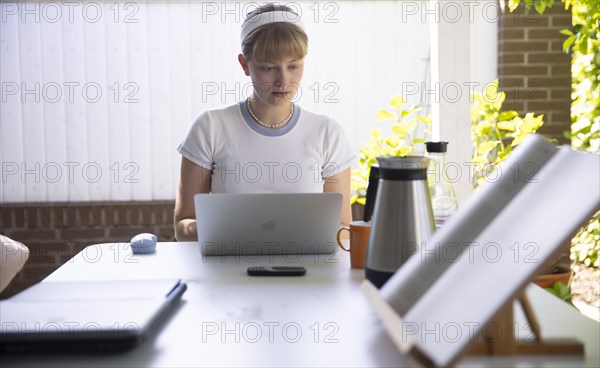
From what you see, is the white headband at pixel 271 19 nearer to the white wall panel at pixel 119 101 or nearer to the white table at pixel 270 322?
the white table at pixel 270 322

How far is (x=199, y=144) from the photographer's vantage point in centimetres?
228

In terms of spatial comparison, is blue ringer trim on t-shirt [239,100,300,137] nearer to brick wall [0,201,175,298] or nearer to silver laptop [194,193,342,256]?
silver laptop [194,193,342,256]

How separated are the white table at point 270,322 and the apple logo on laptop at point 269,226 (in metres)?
0.07

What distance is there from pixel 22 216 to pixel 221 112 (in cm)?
188

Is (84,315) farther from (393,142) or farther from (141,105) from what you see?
(141,105)

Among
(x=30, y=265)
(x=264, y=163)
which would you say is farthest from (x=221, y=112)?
(x=30, y=265)

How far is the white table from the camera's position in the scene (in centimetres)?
89

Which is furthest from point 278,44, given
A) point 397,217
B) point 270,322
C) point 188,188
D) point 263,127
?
point 270,322

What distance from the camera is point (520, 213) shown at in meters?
0.90

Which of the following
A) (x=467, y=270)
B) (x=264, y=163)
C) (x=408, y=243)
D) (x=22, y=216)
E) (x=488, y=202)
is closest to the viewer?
(x=467, y=270)

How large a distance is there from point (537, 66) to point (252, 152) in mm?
2079

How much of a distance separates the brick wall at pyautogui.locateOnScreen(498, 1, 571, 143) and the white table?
2.51 m

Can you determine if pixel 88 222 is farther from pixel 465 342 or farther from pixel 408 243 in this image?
pixel 465 342

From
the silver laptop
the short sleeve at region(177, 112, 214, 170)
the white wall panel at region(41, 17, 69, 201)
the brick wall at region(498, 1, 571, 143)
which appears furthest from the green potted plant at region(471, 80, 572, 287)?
the white wall panel at region(41, 17, 69, 201)
